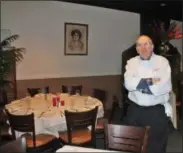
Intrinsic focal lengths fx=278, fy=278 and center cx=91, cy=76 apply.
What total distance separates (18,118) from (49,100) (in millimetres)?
1035

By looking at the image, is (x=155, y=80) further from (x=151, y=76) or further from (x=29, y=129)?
(x=29, y=129)

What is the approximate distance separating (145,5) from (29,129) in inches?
164

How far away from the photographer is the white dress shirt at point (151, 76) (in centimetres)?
277

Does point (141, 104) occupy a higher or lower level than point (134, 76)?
lower

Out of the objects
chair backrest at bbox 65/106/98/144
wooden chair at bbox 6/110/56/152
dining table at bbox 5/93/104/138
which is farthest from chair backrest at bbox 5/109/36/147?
chair backrest at bbox 65/106/98/144

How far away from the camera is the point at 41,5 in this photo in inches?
210

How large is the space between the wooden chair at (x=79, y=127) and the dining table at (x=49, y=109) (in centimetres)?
15

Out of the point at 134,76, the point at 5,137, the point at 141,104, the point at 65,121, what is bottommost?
the point at 5,137

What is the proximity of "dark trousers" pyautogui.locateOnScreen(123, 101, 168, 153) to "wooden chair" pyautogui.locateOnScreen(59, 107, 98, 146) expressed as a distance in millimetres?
446

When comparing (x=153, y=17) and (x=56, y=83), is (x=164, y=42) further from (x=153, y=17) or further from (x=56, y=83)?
(x=56, y=83)

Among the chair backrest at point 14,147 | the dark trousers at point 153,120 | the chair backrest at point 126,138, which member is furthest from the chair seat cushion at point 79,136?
the chair backrest at point 14,147

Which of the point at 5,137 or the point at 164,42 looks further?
the point at 164,42

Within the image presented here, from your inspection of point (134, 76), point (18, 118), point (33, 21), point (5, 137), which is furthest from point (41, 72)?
point (134, 76)

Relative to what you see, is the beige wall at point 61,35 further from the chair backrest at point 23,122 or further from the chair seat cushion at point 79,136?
the chair backrest at point 23,122
